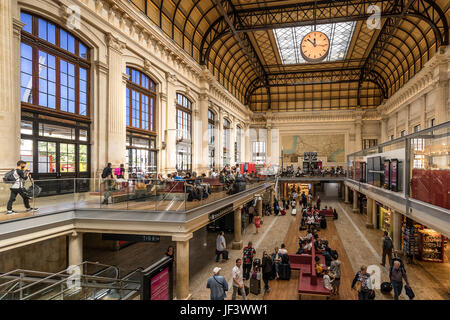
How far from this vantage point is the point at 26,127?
10492 millimetres

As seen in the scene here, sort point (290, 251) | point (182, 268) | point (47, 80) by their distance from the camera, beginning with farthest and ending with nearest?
point (290, 251), point (47, 80), point (182, 268)

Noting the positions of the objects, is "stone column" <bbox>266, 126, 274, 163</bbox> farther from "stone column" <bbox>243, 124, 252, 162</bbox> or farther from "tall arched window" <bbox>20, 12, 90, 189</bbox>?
"tall arched window" <bbox>20, 12, 90, 189</bbox>

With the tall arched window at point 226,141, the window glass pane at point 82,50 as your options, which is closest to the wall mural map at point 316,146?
the tall arched window at point 226,141

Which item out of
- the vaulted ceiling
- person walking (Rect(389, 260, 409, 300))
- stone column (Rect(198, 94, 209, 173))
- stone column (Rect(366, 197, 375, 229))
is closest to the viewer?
person walking (Rect(389, 260, 409, 300))

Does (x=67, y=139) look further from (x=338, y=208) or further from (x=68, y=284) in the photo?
(x=338, y=208)

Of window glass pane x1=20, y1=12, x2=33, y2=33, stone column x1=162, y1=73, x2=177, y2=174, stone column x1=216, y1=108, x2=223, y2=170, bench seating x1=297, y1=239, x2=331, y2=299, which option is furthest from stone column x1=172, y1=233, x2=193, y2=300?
stone column x1=216, y1=108, x2=223, y2=170

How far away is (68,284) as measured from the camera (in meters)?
7.59

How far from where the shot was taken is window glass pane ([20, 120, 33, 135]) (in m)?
10.3

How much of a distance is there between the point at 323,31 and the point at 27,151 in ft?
90.9

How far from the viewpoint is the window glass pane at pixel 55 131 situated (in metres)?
11.1

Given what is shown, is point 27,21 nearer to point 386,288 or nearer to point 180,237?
point 180,237

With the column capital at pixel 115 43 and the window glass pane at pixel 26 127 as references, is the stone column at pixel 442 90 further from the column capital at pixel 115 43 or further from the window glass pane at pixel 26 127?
the window glass pane at pixel 26 127

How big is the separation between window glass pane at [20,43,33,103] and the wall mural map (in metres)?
37.8

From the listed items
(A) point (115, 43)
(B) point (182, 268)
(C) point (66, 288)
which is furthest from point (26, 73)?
(B) point (182, 268)
